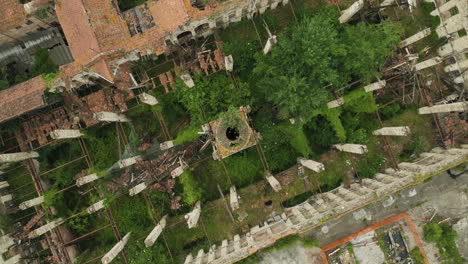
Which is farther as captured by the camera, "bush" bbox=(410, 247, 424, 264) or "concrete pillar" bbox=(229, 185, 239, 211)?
"concrete pillar" bbox=(229, 185, 239, 211)

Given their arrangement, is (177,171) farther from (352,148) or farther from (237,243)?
(352,148)

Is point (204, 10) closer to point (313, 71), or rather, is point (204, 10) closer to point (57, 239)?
point (313, 71)

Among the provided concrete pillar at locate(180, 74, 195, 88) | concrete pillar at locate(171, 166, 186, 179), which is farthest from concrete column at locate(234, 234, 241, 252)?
concrete pillar at locate(180, 74, 195, 88)

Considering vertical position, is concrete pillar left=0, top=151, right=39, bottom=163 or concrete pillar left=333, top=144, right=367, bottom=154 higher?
concrete pillar left=0, top=151, right=39, bottom=163

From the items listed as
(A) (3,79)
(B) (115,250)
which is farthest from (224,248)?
(A) (3,79)

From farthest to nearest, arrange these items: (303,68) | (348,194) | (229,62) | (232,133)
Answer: (232,133), (348,194), (303,68), (229,62)

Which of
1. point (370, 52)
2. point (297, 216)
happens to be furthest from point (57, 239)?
point (370, 52)

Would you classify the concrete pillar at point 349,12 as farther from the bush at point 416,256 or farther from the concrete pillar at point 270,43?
the bush at point 416,256

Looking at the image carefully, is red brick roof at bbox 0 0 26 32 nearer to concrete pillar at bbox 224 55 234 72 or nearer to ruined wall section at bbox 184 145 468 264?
concrete pillar at bbox 224 55 234 72
